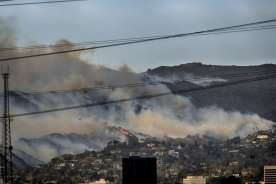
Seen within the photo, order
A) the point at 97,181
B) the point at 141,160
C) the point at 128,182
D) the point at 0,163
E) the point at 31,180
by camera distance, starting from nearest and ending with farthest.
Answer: the point at 128,182 < the point at 141,160 < the point at 0,163 < the point at 31,180 < the point at 97,181

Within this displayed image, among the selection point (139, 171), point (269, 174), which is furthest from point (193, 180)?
point (139, 171)

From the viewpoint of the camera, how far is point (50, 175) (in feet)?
625

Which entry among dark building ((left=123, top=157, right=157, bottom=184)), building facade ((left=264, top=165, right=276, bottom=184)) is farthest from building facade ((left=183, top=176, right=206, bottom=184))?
dark building ((left=123, top=157, right=157, bottom=184))

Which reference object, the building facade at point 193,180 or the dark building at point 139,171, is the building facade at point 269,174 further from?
the dark building at point 139,171

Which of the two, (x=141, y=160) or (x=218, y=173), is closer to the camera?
(x=141, y=160)

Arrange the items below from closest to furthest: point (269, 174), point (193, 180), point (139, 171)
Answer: point (139, 171)
point (269, 174)
point (193, 180)

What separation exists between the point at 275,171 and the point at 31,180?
6203 centimetres

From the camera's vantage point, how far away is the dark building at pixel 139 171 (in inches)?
2287

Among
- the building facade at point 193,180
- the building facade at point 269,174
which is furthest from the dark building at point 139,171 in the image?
the building facade at point 193,180

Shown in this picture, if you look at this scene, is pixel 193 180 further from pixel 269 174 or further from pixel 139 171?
pixel 139 171

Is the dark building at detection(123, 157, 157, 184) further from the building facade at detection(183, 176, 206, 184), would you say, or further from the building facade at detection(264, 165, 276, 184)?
the building facade at detection(183, 176, 206, 184)

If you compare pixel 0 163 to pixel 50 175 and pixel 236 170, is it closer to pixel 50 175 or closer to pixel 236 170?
pixel 50 175

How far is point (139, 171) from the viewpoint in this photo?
59375 mm

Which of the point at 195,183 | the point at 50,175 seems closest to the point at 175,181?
the point at 195,183
